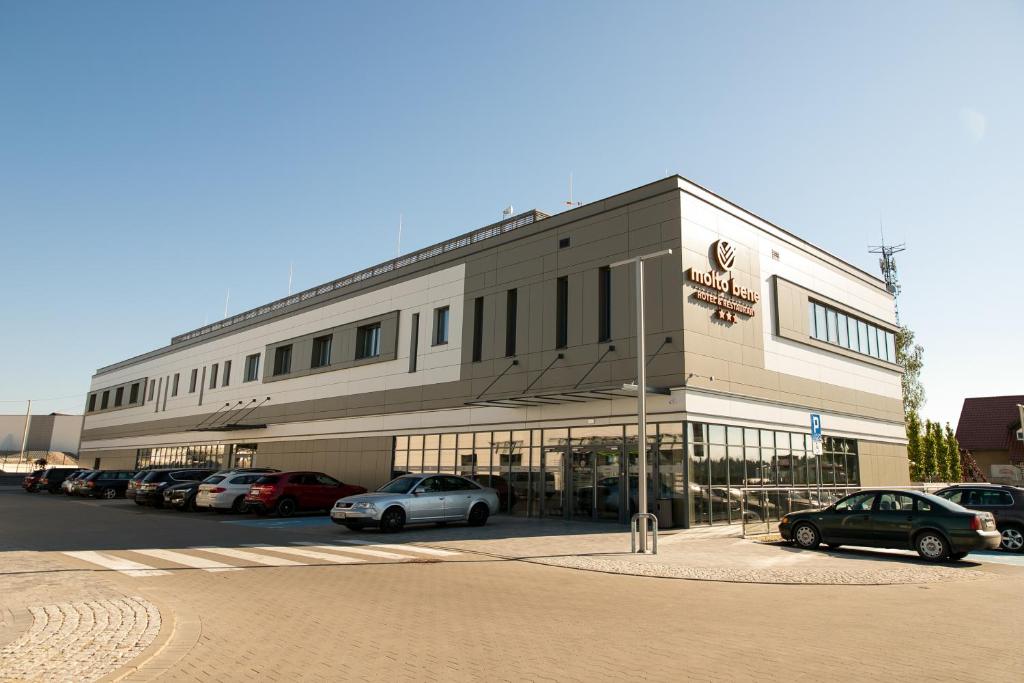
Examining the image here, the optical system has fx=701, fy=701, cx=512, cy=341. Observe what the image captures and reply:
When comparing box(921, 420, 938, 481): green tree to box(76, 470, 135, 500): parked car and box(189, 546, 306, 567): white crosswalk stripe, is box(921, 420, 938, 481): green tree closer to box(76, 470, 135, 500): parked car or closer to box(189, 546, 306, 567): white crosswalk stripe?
box(189, 546, 306, 567): white crosswalk stripe

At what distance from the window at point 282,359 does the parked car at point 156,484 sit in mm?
9446

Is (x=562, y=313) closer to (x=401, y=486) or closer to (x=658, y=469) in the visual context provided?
(x=658, y=469)

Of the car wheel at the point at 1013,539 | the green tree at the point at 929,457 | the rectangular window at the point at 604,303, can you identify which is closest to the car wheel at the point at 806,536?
the car wheel at the point at 1013,539

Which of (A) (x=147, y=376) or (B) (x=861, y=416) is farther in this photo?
(A) (x=147, y=376)

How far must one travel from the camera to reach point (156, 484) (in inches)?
1190

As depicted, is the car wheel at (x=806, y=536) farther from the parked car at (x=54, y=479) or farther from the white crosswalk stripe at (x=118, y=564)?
the parked car at (x=54, y=479)

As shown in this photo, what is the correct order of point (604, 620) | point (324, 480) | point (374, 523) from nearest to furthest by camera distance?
point (604, 620) → point (374, 523) → point (324, 480)

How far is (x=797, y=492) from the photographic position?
25484 mm

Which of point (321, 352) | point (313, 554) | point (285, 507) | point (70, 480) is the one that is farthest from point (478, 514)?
point (70, 480)

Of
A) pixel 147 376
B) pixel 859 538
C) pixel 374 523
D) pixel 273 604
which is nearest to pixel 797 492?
pixel 859 538

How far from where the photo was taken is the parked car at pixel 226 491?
85.2 ft

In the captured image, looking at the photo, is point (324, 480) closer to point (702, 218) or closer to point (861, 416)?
point (702, 218)

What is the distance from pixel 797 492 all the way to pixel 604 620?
1945 cm

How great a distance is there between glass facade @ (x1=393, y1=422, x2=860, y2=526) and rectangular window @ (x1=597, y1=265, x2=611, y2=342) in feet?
10.7
